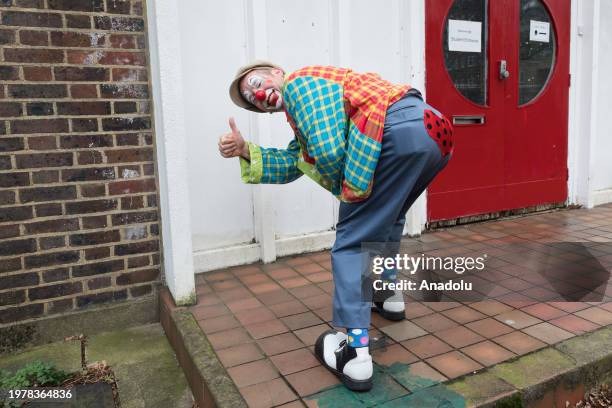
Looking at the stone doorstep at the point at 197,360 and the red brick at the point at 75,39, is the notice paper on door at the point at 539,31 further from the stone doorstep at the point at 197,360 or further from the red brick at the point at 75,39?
the stone doorstep at the point at 197,360

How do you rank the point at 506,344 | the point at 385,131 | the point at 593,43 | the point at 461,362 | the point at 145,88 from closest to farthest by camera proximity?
1. the point at 385,131
2. the point at 461,362
3. the point at 506,344
4. the point at 145,88
5. the point at 593,43

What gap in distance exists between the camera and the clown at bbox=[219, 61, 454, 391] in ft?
6.27

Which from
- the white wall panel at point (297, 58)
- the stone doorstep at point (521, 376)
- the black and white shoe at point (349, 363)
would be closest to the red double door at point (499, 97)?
the white wall panel at point (297, 58)

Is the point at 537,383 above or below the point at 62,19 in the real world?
below

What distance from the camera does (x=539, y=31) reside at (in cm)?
457

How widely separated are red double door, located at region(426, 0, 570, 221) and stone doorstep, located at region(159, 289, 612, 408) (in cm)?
201

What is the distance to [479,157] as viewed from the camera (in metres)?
4.34

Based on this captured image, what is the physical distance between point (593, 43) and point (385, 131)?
152 inches

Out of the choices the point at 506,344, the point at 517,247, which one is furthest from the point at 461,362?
the point at 517,247

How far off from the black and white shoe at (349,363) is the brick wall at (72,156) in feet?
4.37

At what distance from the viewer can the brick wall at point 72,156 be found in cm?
257

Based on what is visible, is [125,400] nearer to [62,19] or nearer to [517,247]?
[62,19]

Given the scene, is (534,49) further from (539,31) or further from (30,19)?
(30,19)

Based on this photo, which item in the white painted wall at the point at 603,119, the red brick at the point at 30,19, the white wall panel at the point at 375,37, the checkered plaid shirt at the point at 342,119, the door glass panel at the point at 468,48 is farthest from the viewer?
the white painted wall at the point at 603,119
